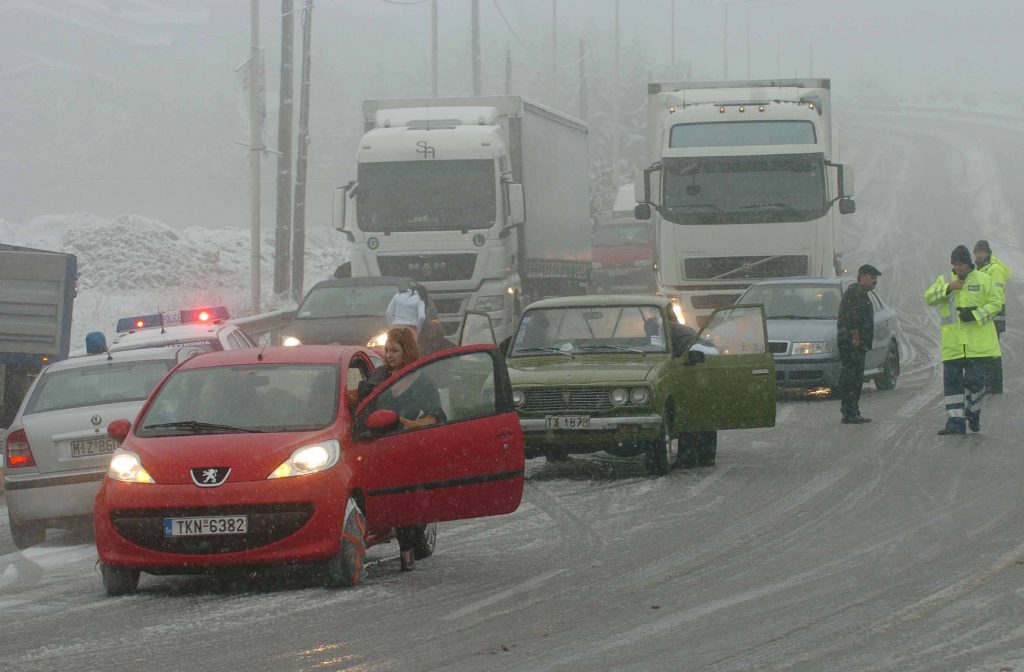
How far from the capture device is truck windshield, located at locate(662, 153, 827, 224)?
23.9m

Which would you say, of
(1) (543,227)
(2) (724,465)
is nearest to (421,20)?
(1) (543,227)

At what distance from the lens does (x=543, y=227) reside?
95.6 ft

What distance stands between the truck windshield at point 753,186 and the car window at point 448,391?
15.0 meters

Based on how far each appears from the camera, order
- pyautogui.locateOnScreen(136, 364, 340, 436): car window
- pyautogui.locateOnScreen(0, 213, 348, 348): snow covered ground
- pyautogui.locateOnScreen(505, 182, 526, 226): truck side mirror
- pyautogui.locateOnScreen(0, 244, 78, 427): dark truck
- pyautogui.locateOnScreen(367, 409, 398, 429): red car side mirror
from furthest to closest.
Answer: pyautogui.locateOnScreen(0, 213, 348, 348): snow covered ground < pyautogui.locateOnScreen(505, 182, 526, 226): truck side mirror < pyautogui.locateOnScreen(0, 244, 78, 427): dark truck < pyautogui.locateOnScreen(136, 364, 340, 436): car window < pyautogui.locateOnScreen(367, 409, 398, 429): red car side mirror

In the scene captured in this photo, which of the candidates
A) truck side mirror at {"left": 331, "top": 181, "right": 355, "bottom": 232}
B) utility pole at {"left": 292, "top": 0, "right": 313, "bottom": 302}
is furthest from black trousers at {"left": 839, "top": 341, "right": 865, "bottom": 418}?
utility pole at {"left": 292, "top": 0, "right": 313, "bottom": 302}

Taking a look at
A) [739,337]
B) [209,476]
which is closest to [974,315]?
[739,337]

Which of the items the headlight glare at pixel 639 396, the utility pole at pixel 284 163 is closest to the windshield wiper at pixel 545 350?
the headlight glare at pixel 639 396

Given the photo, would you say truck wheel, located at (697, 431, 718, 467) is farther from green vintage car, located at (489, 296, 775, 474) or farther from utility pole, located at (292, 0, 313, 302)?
utility pole, located at (292, 0, 313, 302)

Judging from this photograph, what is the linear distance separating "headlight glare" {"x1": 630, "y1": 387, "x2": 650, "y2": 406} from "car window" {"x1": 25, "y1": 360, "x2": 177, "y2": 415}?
3654mm

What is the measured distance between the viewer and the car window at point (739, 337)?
47.2 feet

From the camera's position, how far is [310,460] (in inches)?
348

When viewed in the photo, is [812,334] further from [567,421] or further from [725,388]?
[567,421]

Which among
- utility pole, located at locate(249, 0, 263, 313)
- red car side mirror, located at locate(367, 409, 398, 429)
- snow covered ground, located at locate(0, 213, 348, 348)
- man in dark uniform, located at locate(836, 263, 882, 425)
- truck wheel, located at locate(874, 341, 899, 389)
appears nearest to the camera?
red car side mirror, located at locate(367, 409, 398, 429)

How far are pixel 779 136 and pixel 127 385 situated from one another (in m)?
13.8
